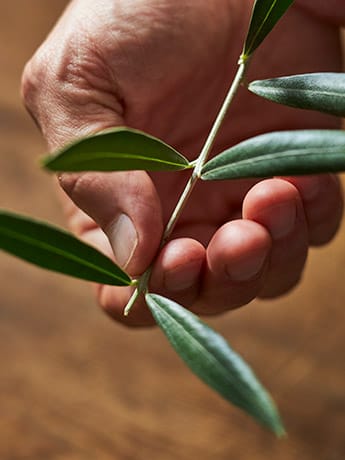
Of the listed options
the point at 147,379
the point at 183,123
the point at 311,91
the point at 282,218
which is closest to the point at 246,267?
the point at 282,218

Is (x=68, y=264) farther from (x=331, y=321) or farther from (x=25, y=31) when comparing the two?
(x=25, y=31)

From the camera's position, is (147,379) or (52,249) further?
(147,379)

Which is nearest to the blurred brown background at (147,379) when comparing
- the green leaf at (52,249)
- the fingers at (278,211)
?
the fingers at (278,211)

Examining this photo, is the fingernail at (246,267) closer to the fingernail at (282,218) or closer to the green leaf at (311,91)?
the fingernail at (282,218)

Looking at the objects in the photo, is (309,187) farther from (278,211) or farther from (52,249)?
(52,249)

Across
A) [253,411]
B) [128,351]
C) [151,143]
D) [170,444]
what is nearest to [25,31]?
[128,351]

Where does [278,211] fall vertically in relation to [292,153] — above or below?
below

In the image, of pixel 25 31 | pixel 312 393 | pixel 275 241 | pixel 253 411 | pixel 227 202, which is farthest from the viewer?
pixel 25 31
